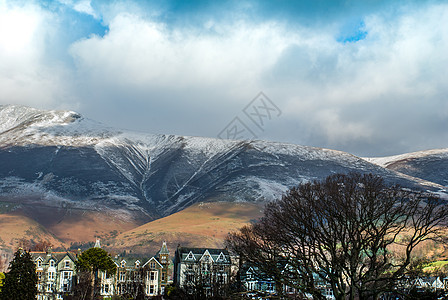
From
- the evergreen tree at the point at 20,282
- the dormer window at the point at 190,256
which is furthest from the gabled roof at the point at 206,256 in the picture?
the evergreen tree at the point at 20,282

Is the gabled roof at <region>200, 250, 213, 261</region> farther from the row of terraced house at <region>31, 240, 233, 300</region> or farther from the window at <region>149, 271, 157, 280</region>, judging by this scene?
the window at <region>149, 271, 157, 280</region>

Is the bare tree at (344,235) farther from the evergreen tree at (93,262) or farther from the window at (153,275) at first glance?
the window at (153,275)

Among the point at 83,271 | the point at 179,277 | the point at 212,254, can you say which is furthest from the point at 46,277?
the point at 212,254

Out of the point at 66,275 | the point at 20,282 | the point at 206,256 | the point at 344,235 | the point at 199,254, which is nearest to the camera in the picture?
the point at 344,235

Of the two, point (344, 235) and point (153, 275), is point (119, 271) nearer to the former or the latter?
point (153, 275)

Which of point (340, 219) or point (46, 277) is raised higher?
point (340, 219)

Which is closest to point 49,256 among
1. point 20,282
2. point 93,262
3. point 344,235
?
point 93,262

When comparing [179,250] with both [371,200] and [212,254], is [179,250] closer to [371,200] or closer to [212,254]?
[212,254]

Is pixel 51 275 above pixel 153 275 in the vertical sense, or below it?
above

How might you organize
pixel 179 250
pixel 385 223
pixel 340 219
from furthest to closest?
pixel 179 250, pixel 385 223, pixel 340 219
